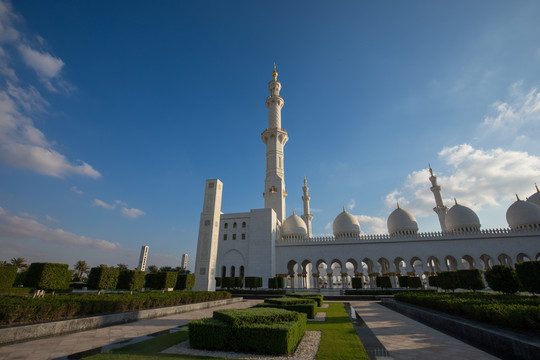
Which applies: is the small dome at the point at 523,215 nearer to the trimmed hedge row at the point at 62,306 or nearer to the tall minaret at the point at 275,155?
the tall minaret at the point at 275,155

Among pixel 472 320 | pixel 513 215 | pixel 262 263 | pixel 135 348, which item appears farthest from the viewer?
pixel 262 263

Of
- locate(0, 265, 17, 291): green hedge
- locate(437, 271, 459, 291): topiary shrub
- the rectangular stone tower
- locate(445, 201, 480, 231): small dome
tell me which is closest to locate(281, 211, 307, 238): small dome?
the rectangular stone tower

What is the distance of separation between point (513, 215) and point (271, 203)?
29961 mm

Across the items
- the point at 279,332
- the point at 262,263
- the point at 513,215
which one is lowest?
the point at 279,332

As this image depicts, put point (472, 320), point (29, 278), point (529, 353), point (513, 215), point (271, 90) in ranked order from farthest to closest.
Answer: point (271, 90) < point (513, 215) < point (29, 278) < point (472, 320) < point (529, 353)

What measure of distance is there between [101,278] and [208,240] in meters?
11.7

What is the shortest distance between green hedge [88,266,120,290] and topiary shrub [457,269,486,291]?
65.5 feet

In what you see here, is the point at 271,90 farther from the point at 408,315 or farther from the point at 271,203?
the point at 408,315

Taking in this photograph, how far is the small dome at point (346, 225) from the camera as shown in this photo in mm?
36062

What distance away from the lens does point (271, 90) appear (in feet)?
149

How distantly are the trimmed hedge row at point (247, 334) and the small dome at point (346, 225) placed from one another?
1243 inches

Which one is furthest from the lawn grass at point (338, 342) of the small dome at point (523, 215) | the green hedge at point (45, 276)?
the small dome at point (523, 215)

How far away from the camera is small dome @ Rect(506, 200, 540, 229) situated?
98.8 ft

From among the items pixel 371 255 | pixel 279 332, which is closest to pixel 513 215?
pixel 371 255
